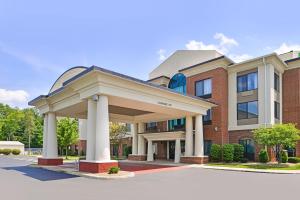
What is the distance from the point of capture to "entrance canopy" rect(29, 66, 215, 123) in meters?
18.5

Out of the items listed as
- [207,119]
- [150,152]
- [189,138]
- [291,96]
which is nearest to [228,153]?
[189,138]

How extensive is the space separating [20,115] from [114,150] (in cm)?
4882

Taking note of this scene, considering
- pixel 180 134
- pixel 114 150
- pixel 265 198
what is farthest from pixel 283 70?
pixel 114 150

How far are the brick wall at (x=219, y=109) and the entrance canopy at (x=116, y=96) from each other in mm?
2034

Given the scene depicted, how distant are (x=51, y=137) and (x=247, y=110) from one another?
19.1m

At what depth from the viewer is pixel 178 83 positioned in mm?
35812

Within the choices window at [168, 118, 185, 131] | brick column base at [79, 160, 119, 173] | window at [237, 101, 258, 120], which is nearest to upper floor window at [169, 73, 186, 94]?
window at [168, 118, 185, 131]

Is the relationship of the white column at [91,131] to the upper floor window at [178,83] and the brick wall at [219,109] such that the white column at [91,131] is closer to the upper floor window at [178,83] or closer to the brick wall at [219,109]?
the brick wall at [219,109]

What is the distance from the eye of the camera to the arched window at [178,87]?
34.8 metres

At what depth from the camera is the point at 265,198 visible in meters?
10.4

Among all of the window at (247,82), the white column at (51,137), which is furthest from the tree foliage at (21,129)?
the window at (247,82)

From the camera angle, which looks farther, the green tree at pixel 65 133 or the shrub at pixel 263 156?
the green tree at pixel 65 133

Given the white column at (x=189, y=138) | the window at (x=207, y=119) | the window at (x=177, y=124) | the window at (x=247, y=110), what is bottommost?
the white column at (x=189, y=138)

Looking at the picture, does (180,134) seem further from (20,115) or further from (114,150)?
(20,115)
